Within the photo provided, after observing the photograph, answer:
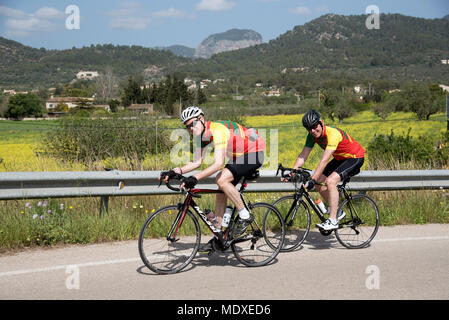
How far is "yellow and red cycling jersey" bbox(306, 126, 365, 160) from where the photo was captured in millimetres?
6184

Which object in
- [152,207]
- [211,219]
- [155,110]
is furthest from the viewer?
[155,110]

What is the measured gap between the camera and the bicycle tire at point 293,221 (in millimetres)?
6328

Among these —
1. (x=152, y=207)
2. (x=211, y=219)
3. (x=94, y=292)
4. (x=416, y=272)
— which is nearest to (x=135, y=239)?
(x=152, y=207)

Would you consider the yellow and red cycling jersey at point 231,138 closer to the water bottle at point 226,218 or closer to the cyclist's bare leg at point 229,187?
the cyclist's bare leg at point 229,187

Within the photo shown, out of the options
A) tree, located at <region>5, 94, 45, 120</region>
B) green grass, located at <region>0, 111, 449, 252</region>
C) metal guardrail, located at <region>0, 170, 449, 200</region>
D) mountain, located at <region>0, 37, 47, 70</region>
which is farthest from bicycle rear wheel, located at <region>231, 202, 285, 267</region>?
mountain, located at <region>0, 37, 47, 70</region>

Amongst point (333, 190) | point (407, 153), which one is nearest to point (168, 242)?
point (333, 190)

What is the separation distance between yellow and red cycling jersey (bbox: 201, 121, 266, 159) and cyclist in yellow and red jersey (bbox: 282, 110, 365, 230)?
2.67 feet

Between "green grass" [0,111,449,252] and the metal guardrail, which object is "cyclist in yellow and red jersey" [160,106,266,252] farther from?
the metal guardrail

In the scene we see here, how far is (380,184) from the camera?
8.14 m

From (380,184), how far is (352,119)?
2715 inches

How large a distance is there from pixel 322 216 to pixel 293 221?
44 cm

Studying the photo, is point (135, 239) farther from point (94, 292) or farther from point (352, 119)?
point (352, 119)

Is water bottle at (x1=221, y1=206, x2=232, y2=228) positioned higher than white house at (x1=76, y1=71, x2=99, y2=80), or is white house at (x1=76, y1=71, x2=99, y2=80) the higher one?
white house at (x1=76, y1=71, x2=99, y2=80)
